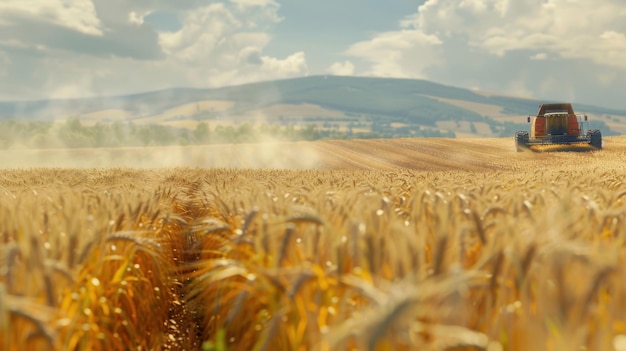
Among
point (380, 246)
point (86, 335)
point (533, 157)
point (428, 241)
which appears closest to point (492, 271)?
point (380, 246)

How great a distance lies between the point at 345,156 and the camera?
1319 inches

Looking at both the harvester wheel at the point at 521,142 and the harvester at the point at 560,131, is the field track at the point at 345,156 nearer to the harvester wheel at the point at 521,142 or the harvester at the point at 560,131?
the harvester wheel at the point at 521,142

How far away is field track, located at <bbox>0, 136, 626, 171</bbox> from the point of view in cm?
2867

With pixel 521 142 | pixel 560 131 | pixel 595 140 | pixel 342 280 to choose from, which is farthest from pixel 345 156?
pixel 342 280

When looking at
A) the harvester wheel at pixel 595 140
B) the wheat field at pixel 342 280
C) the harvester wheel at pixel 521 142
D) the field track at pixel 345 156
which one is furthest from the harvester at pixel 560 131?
the wheat field at pixel 342 280

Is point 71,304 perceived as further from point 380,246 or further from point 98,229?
point 380,246

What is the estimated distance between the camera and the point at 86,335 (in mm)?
2773

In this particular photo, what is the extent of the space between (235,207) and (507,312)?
9.07 feet

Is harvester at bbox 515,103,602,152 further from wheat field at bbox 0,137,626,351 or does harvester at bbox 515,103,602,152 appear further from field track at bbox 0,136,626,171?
wheat field at bbox 0,137,626,351

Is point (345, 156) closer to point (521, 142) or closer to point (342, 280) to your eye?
point (521, 142)

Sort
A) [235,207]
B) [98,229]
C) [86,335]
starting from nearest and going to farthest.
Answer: [86,335], [98,229], [235,207]

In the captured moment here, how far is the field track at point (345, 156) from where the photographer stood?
2867 centimetres

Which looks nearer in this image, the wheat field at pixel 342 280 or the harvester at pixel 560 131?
the wheat field at pixel 342 280

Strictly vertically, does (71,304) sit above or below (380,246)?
below
